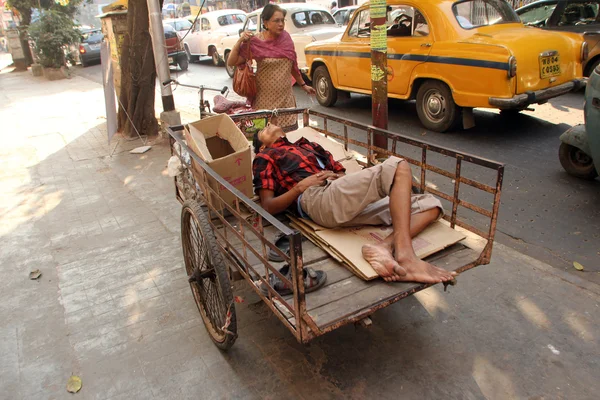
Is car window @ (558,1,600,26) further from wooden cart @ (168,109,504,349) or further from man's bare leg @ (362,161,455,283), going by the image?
man's bare leg @ (362,161,455,283)

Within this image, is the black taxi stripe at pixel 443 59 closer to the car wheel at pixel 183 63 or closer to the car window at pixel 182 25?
the car wheel at pixel 183 63

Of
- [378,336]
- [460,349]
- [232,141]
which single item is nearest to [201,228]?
[232,141]

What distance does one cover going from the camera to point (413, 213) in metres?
2.85

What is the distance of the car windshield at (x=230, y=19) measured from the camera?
1577cm

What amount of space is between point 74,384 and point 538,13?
10368 mm

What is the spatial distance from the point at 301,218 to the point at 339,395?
1132 mm

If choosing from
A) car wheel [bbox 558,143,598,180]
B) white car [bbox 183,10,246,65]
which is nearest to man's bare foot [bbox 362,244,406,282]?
car wheel [bbox 558,143,598,180]

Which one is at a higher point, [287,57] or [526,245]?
[287,57]

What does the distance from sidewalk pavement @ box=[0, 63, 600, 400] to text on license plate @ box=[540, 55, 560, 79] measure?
11.3 feet

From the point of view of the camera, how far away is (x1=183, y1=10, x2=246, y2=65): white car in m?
15.3

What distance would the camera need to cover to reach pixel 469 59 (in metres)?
6.04

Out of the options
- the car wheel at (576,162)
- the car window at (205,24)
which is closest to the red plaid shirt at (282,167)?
the car wheel at (576,162)

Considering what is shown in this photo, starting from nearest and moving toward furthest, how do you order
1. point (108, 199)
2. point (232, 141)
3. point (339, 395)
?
point (339, 395)
point (232, 141)
point (108, 199)

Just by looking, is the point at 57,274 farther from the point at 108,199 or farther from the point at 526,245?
the point at 526,245
